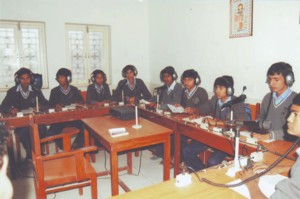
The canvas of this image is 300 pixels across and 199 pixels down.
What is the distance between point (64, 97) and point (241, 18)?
9.10 ft

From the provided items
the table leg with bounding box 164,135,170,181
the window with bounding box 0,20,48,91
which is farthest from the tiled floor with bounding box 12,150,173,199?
the window with bounding box 0,20,48,91

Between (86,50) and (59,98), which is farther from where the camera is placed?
(86,50)

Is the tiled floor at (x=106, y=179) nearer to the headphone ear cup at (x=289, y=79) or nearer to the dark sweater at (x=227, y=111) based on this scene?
the dark sweater at (x=227, y=111)

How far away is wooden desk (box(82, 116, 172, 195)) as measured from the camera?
2342 millimetres

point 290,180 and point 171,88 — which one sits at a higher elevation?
point 171,88

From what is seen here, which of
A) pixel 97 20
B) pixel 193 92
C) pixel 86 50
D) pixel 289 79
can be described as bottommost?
pixel 193 92

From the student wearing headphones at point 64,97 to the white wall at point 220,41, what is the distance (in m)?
1.90

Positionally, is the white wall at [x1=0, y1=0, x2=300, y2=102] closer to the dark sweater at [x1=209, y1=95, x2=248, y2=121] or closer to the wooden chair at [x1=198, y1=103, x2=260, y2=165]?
the wooden chair at [x1=198, y1=103, x2=260, y2=165]

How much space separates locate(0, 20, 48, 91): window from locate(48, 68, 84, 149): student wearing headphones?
896mm

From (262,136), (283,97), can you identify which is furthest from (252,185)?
(283,97)

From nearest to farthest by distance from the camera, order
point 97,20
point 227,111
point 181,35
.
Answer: point 227,111, point 181,35, point 97,20

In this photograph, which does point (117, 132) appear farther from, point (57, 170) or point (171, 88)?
point (171, 88)

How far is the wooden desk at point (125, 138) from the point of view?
2.34 meters

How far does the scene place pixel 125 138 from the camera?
2.38 metres
